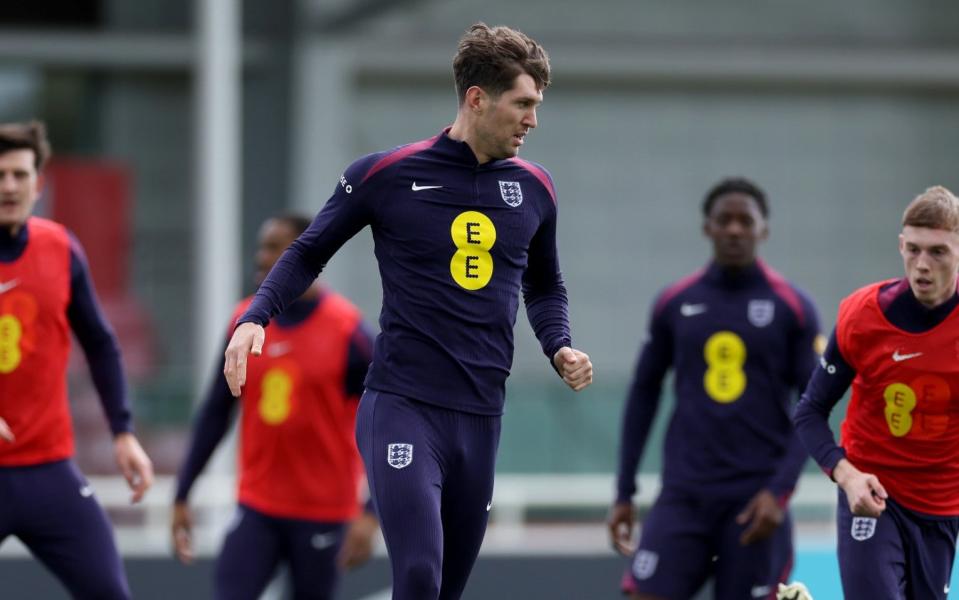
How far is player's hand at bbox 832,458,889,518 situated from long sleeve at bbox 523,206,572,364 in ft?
3.26

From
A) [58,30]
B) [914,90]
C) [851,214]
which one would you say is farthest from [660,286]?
[58,30]

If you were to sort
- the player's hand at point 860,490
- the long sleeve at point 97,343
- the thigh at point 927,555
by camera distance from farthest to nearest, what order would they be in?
1. the long sleeve at point 97,343
2. the thigh at point 927,555
3. the player's hand at point 860,490

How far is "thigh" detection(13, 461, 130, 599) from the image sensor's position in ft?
19.1

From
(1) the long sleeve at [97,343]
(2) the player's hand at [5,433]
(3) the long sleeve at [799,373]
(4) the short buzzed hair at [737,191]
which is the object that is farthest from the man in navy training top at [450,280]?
(4) the short buzzed hair at [737,191]

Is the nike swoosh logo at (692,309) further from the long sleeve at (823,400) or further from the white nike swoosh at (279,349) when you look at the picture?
the white nike swoosh at (279,349)

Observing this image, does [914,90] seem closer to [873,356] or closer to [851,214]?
[851,214]

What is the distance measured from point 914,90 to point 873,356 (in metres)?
12.7

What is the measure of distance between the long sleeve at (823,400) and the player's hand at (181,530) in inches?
108

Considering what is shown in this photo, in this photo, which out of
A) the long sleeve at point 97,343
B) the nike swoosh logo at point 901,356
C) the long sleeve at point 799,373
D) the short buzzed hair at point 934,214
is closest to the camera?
the short buzzed hair at point 934,214

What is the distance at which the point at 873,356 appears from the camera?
5.30 metres

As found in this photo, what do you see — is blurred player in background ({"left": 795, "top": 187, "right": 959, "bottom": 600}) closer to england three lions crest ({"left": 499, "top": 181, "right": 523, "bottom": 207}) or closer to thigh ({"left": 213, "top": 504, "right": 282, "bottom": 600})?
england three lions crest ({"left": 499, "top": 181, "right": 523, "bottom": 207})

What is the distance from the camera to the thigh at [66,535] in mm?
5836

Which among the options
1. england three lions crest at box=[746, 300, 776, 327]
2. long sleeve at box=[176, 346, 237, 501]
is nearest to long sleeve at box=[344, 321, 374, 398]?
long sleeve at box=[176, 346, 237, 501]

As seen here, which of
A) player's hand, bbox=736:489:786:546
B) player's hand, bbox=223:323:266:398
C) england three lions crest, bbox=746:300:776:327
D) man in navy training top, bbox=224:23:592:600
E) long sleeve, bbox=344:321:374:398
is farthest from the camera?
long sleeve, bbox=344:321:374:398
